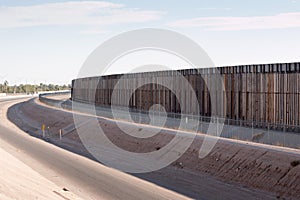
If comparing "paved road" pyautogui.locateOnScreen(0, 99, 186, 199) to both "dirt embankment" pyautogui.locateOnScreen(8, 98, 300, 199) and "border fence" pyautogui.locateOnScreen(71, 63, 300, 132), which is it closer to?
"dirt embankment" pyautogui.locateOnScreen(8, 98, 300, 199)

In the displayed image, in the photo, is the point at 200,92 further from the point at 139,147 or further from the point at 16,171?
the point at 16,171

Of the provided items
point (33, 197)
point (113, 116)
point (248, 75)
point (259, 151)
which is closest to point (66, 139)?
Result: point (113, 116)

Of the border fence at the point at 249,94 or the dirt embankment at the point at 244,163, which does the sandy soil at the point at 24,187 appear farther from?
the border fence at the point at 249,94

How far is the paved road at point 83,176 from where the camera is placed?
922 inches

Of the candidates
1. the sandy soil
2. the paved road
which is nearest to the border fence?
the paved road

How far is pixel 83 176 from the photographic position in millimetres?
28438

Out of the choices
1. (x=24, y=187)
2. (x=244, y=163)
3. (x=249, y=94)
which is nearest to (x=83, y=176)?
(x=24, y=187)

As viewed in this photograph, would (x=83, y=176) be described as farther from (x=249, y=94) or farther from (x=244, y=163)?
(x=249, y=94)

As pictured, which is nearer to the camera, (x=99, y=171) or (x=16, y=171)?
(x=16, y=171)

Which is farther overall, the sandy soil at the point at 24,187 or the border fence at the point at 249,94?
the border fence at the point at 249,94

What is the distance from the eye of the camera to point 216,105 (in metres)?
46.5

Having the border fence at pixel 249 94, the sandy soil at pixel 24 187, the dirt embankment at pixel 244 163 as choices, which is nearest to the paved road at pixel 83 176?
the sandy soil at pixel 24 187

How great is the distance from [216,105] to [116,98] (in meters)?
31.2

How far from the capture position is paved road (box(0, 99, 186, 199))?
23408 mm
